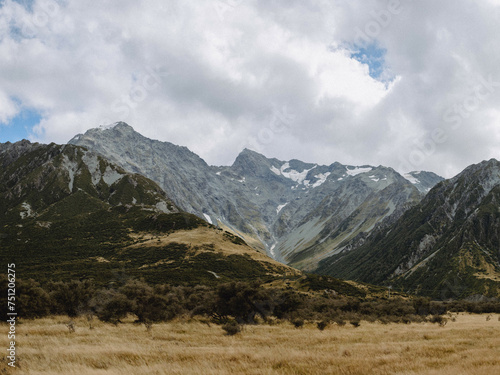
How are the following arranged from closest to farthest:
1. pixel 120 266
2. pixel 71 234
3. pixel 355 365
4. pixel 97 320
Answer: pixel 355 365
pixel 97 320
pixel 120 266
pixel 71 234

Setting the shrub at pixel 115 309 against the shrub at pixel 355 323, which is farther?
the shrub at pixel 355 323

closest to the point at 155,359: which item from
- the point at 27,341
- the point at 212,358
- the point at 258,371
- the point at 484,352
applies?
the point at 212,358

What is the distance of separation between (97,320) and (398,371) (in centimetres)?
3440

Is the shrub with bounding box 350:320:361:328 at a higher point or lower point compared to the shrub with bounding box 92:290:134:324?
lower

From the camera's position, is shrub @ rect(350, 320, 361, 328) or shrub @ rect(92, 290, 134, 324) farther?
shrub @ rect(350, 320, 361, 328)

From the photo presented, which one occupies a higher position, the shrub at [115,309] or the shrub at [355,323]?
the shrub at [115,309]

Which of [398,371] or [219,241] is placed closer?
[398,371]

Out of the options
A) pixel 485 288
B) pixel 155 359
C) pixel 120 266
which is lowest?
pixel 485 288

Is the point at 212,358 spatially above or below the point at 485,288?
above

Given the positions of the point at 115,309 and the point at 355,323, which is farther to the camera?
the point at 355,323

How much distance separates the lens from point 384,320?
149 feet

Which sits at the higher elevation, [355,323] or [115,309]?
[115,309]

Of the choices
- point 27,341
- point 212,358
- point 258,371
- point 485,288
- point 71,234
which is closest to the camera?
point 258,371

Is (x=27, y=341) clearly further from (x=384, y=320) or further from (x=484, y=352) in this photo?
(x=384, y=320)
